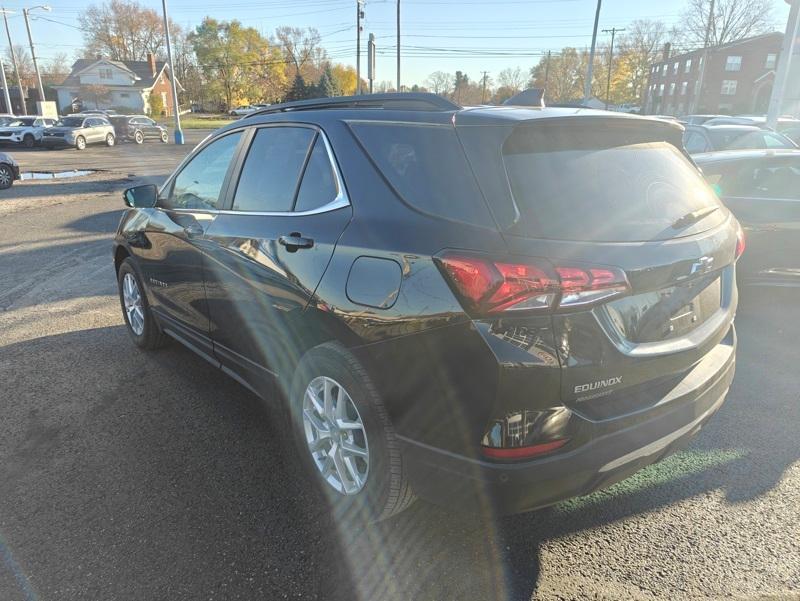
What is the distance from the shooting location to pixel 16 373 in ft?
13.7

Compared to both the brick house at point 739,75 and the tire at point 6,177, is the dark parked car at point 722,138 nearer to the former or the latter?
the tire at point 6,177

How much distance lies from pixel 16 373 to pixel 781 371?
5.68 metres

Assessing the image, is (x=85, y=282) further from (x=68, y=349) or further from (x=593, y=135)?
(x=593, y=135)

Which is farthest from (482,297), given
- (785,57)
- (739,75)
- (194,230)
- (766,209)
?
(739,75)

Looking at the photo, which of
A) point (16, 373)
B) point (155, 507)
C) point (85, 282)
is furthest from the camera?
point (85, 282)

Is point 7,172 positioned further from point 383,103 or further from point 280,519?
point 280,519

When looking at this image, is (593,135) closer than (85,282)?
Yes

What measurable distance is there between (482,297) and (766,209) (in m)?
4.64

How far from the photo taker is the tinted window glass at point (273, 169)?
9.45 feet

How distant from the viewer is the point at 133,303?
15.1ft

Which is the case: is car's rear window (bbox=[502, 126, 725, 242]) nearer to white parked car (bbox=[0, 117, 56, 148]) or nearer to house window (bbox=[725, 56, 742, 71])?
white parked car (bbox=[0, 117, 56, 148])

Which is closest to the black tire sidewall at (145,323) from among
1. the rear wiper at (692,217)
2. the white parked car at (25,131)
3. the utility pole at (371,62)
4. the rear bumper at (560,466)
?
the rear bumper at (560,466)

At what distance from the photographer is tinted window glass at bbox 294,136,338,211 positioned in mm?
2613

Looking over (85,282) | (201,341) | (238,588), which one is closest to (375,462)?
(238,588)
